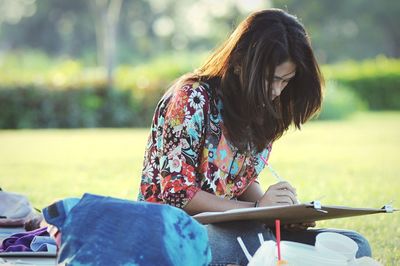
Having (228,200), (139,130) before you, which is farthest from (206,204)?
(139,130)

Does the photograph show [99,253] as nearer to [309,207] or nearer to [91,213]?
[91,213]

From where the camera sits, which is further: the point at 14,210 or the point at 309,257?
the point at 14,210

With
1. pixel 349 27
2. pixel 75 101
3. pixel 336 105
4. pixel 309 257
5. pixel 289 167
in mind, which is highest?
pixel 309 257

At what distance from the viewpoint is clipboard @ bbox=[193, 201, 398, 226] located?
3.08 m

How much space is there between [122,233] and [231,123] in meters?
0.93

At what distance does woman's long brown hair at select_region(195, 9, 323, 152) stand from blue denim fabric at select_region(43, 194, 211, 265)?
0.78m

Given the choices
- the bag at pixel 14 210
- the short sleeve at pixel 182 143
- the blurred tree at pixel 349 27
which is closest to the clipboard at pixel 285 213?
the short sleeve at pixel 182 143

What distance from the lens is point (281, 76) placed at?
3504mm

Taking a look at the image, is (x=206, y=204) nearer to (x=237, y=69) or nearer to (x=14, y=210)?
(x=237, y=69)

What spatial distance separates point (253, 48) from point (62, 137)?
12497 millimetres

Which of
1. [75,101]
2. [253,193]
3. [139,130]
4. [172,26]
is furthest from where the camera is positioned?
[172,26]

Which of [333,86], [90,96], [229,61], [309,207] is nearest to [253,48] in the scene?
[229,61]

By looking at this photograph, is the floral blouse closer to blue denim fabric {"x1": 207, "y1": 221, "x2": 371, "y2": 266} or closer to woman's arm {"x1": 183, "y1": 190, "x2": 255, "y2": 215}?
woman's arm {"x1": 183, "y1": 190, "x2": 255, "y2": 215}

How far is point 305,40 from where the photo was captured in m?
3.51
